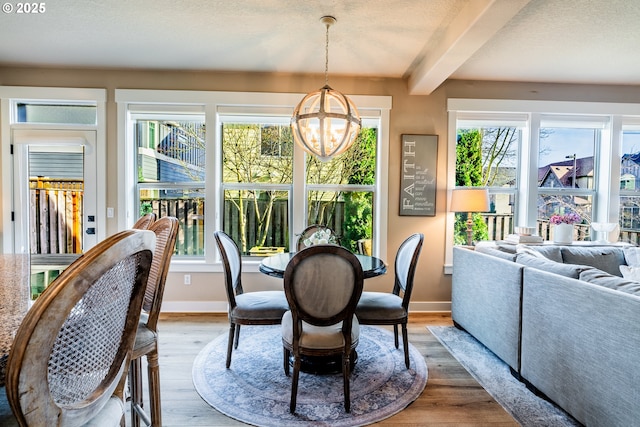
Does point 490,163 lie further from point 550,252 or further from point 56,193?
point 56,193

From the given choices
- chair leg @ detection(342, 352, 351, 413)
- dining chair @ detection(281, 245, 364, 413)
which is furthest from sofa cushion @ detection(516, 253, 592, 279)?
chair leg @ detection(342, 352, 351, 413)

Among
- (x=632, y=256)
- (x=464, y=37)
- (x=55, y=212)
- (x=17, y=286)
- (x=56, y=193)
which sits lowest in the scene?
(x=632, y=256)

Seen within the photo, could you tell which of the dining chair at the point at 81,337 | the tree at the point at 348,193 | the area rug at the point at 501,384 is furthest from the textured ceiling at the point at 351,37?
the area rug at the point at 501,384

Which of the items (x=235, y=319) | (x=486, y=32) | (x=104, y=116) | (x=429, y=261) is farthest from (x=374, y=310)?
(x=104, y=116)

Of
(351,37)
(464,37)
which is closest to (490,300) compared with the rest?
(464,37)

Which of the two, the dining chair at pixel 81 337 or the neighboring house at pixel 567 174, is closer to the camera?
the dining chair at pixel 81 337

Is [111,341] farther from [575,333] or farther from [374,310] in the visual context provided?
[575,333]

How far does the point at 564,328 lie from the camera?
6.19 ft

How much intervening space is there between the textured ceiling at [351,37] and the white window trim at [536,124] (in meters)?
0.28

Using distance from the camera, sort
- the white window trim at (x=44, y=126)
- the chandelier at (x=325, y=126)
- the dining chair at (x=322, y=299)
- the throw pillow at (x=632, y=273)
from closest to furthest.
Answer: the dining chair at (x=322, y=299), the chandelier at (x=325, y=126), the throw pillow at (x=632, y=273), the white window trim at (x=44, y=126)

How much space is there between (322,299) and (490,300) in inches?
60.0

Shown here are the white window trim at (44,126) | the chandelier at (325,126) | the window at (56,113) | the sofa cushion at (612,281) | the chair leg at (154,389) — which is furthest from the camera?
the window at (56,113)

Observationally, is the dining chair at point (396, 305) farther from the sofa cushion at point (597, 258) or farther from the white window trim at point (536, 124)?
the sofa cushion at point (597, 258)

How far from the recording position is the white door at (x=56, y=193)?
349 centimetres
